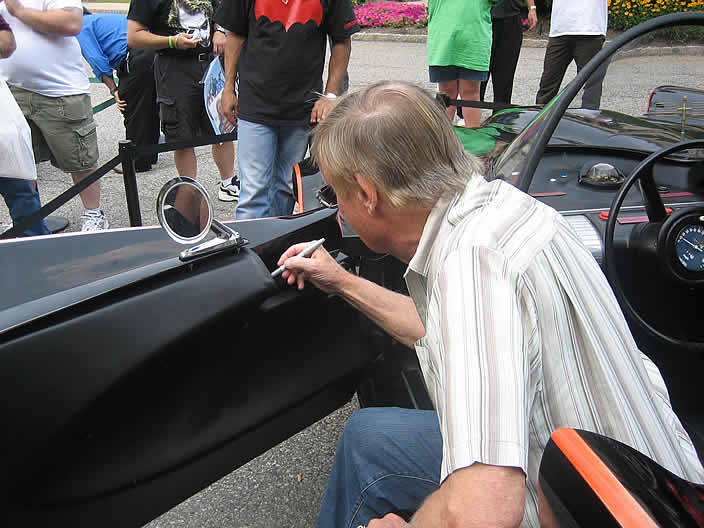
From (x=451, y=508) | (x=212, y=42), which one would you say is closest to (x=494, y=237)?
(x=451, y=508)

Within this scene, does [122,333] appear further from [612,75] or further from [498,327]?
[612,75]

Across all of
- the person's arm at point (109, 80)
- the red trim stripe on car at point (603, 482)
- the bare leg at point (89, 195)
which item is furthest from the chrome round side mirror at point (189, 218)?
the person's arm at point (109, 80)

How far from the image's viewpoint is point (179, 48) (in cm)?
370

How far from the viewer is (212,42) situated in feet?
12.4

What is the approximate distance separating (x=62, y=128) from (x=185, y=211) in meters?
2.76

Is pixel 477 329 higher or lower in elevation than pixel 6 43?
lower

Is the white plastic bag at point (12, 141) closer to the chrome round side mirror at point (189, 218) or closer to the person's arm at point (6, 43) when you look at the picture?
the person's arm at point (6, 43)

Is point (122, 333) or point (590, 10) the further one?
point (590, 10)

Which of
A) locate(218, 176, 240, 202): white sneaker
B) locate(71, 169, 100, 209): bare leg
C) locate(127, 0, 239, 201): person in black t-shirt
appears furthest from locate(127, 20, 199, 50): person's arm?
locate(218, 176, 240, 202): white sneaker

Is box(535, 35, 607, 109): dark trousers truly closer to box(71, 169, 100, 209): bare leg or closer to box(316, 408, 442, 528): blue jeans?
box(71, 169, 100, 209): bare leg

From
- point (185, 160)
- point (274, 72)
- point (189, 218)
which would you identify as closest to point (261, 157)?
point (274, 72)

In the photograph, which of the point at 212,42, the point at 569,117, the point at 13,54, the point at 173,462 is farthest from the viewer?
the point at 212,42

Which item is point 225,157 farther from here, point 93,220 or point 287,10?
point 287,10

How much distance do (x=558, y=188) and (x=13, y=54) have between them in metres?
3.15
